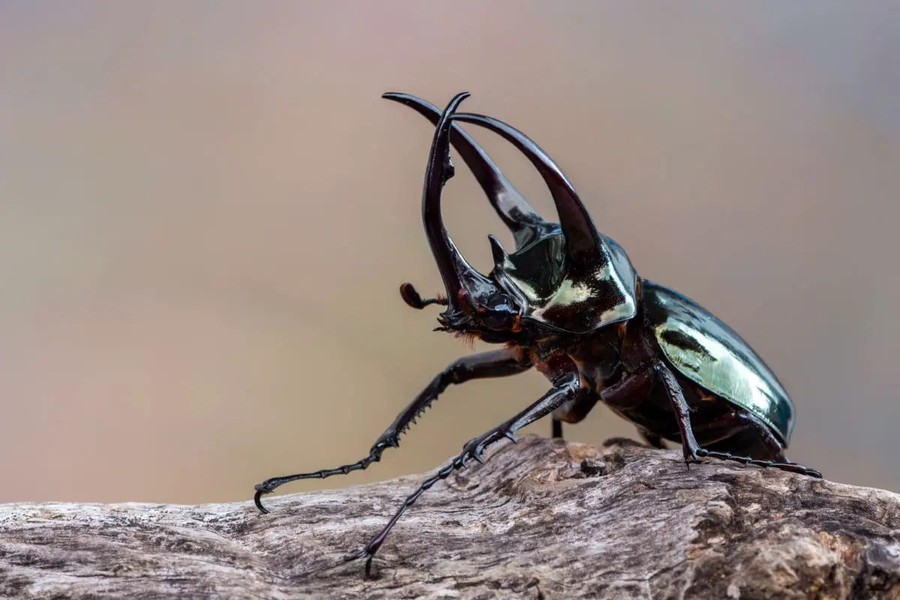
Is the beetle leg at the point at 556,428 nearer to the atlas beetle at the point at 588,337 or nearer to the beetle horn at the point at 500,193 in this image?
the atlas beetle at the point at 588,337

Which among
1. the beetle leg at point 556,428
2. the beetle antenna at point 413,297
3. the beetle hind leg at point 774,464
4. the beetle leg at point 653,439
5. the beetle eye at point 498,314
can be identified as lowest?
the beetle hind leg at point 774,464

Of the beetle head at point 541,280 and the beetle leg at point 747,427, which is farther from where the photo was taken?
the beetle leg at point 747,427

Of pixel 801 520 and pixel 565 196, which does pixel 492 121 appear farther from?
pixel 801 520

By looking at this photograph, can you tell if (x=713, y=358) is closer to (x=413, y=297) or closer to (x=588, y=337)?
(x=588, y=337)

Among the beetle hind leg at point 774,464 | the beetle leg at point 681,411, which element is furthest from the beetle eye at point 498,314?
the beetle hind leg at point 774,464

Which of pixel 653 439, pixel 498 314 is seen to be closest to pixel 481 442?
pixel 498 314

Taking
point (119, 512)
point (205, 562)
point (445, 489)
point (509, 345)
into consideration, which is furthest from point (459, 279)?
point (119, 512)
